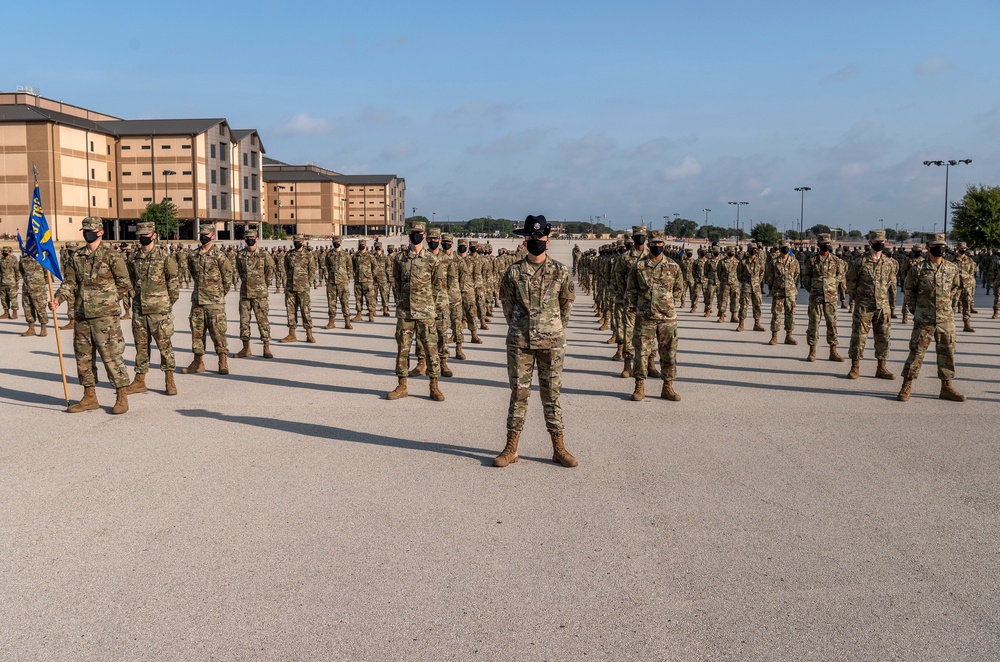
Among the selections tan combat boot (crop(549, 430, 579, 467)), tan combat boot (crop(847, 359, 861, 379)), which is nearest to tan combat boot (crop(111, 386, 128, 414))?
tan combat boot (crop(549, 430, 579, 467))

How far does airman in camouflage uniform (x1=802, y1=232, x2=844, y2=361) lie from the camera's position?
45.9 ft

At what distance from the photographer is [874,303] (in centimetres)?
1215

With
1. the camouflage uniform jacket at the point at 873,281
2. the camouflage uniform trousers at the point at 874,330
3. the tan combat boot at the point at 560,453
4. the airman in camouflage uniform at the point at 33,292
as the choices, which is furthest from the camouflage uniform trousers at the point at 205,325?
the camouflage uniform jacket at the point at 873,281

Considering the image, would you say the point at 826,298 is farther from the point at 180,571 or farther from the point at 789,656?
the point at 180,571

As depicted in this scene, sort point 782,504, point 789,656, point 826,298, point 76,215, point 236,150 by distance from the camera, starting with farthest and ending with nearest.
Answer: point 236,150
point 76,215
point 826,298
point 782,504
point 789,656

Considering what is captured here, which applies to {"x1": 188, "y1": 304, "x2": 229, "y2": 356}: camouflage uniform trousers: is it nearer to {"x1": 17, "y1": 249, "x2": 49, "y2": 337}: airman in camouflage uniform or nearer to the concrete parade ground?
the concrete parade ground

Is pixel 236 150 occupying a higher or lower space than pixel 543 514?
higher

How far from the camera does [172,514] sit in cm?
572

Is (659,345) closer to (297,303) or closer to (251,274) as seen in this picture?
(251,274)

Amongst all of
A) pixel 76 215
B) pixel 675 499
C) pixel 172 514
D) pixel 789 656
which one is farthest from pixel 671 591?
pixel 76 215

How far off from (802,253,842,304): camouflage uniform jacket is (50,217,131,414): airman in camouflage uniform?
36.6ft

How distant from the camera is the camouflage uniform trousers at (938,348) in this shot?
10258 mm

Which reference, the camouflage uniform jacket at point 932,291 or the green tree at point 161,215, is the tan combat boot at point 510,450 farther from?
the green tree at point 161,215

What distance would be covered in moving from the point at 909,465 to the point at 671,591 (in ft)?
12.5
